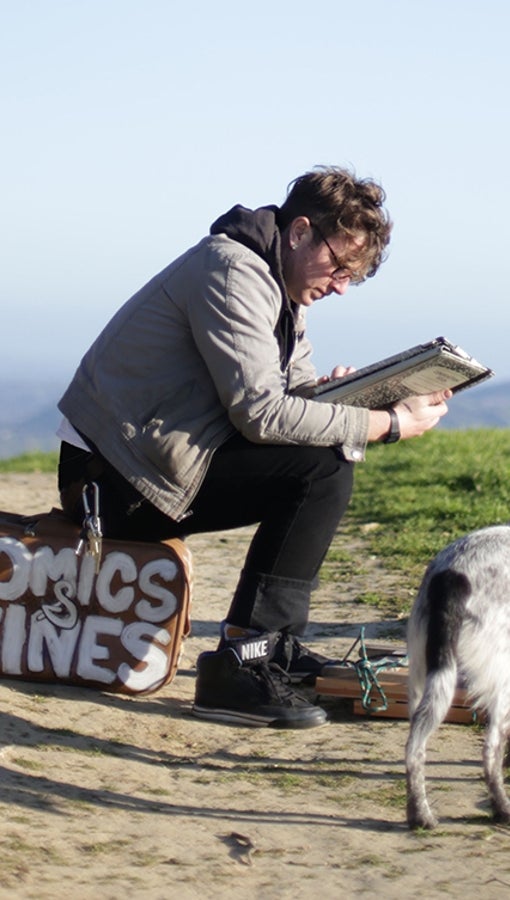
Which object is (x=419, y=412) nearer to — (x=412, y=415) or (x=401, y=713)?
(x=412, y=415)

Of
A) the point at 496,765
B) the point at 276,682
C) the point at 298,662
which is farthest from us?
the point at 298,662

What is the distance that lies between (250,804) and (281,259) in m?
1.87

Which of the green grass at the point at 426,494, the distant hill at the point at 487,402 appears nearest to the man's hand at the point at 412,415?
the green grass at the point at 426,494

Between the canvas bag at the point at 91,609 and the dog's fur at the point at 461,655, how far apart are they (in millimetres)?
1149

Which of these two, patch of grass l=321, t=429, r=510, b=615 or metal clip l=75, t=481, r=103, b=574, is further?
patch of grass l=321, t=429, r=510, b=615

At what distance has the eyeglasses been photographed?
187 inches

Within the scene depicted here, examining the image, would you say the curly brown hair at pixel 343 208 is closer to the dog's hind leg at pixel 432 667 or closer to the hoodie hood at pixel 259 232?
the hoodie hood at pixel 259 232

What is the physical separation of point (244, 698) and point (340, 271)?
1532mm

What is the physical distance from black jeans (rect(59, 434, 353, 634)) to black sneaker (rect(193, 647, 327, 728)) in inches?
6.8

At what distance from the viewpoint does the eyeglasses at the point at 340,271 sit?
4738 millimetres

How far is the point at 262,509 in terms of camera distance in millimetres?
4828

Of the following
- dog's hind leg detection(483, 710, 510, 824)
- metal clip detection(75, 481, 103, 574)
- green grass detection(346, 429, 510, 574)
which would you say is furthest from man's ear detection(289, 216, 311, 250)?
green grass detection(346, 429, 510, 574)

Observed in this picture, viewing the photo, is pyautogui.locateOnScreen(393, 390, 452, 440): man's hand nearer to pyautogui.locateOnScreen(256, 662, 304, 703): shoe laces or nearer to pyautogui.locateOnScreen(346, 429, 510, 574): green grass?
pyautogui.locateOnScreen(256, 662, 304, 703): shoe laces

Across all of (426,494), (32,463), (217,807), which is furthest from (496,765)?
(32,463)
